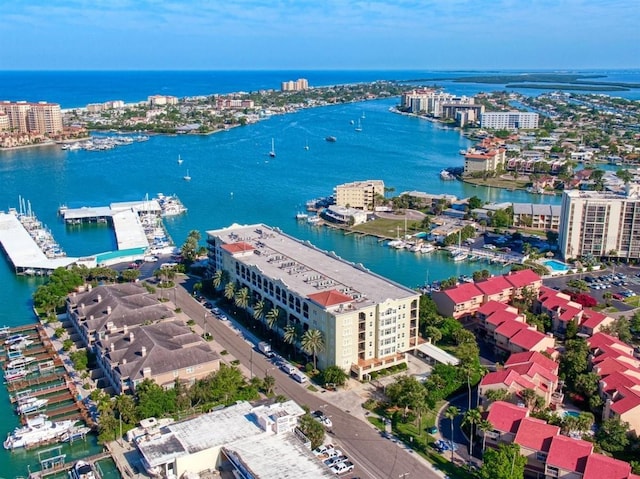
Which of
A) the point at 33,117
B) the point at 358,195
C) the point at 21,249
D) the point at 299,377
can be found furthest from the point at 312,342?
the point at 33,117

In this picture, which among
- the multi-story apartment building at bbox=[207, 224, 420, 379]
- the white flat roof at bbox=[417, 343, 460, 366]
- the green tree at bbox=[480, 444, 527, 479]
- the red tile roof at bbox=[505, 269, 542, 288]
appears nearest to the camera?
the green tree at bbox=[480, 444, 527, 479]

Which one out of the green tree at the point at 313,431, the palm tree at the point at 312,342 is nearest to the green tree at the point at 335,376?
the palm tree at the point at 312,342

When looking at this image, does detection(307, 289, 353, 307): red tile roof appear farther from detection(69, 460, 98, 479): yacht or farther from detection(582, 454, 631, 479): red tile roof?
detection(582, 454, 631, 479): red tile roof

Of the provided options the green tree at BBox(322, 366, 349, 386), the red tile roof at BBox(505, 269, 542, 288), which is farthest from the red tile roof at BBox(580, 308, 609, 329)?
the green tree at BBox(322, 366, 349, 386)

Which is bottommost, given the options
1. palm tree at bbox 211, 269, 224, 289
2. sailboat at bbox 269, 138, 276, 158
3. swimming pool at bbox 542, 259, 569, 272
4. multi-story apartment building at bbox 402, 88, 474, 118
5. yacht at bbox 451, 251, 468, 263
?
yacht at bbox 451, 251, 468, 263

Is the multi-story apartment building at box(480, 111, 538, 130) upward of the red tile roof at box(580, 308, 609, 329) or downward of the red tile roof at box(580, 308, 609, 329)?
upward

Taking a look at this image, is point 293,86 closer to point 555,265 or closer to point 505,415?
point 555,265

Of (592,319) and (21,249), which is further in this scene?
(21,249)

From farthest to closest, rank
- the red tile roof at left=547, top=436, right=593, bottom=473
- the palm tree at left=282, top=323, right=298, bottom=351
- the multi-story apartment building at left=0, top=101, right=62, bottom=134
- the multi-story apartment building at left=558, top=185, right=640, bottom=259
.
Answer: the multi-story apartment building at left=0, top=101, right=62, bottom=134 → the multi-story apartment building at left=558, top=185, right=640, bottom=259 → the palm tree at left=282, top=323, right=298, bottom=351 → the red tile roof at left=547, top=436, right=593, bottom=473
